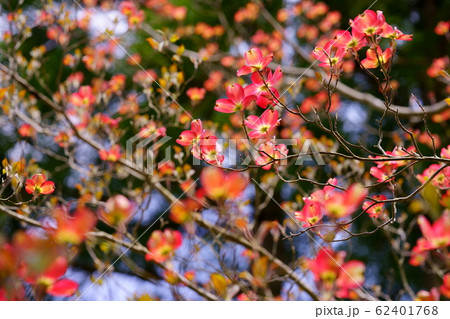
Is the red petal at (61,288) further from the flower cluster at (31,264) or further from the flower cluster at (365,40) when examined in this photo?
the flower cluster at (365,40)

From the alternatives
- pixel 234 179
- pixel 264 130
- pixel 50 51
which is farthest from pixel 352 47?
pixel 50 51

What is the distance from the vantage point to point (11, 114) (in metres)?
1.57

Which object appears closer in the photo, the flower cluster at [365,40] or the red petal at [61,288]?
the red petal at [61,288]

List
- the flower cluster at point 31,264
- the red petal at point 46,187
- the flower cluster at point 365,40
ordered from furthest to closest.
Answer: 1. the red petal at point 46,187
2. the flower cluster at point 365,40
3. the flower cluster at point 31,264

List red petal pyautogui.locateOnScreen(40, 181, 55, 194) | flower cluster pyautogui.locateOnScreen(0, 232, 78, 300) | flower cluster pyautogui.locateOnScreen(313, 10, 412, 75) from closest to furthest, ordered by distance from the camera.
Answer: flower cluster pyautogui.locateOnScreen(0, 232, 78, 300) → flower cluster pyautogui.locateOnScreen(313, 10, 412, 75) → red petal pyautogui.locateOnScreen(40, 181, 55, 194)

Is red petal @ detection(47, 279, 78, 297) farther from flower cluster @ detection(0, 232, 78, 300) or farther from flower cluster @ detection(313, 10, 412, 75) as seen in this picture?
flower cluster @ detection(313, 10, 412, 75)

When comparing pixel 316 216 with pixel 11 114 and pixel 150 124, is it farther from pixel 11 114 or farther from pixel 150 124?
pixel 11 114

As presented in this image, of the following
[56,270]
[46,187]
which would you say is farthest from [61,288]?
[46,187]

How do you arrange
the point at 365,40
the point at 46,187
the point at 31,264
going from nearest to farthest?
1. the point at 31,264
2. the point at 365,40
3. the point at 46,187

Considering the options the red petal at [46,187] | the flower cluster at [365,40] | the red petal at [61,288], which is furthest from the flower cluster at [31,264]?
the flower cluster at [365,40]

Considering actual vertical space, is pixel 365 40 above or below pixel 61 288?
above

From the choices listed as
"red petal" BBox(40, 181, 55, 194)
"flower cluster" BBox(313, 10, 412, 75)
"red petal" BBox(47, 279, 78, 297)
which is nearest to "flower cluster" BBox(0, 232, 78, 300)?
"red petal" BBox(47, 279, 78, 297)

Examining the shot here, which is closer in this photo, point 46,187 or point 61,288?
point 61,288

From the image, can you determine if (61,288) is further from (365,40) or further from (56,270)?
(365,40)
